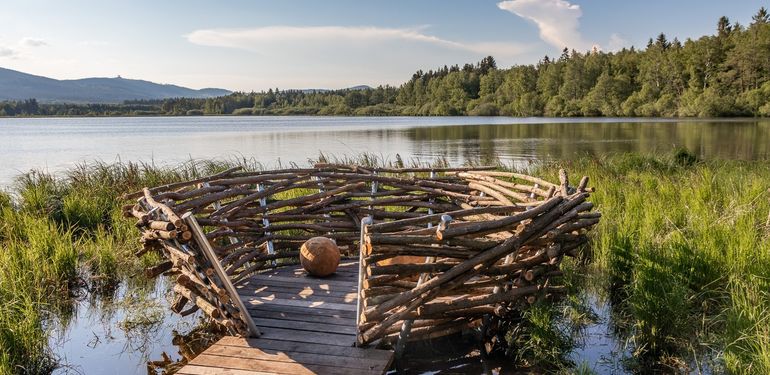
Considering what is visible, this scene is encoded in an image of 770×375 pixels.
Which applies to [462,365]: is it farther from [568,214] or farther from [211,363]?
[211,363]

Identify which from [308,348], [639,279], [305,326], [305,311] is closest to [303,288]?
[305,311]

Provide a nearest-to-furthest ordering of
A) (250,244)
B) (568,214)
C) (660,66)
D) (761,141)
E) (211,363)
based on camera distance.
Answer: (211,363) < (568,214) < (250,244) < (761,141) < (660,66)

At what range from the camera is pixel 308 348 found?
3.77 meters

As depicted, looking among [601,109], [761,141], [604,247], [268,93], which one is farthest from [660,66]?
[268,93]

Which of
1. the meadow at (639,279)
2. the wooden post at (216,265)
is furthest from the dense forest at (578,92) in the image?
the wooden post at (216,265)

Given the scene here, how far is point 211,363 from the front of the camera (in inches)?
141

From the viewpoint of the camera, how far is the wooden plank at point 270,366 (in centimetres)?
344

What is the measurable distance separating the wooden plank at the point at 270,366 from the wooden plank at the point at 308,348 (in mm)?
185

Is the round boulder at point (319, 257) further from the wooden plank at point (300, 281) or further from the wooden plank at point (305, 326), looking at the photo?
the wooden plank at point (305, 326)

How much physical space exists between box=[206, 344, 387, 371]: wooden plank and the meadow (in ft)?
3.76

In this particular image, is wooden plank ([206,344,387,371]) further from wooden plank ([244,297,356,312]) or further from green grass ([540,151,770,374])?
green grass ([540,151,770,374])

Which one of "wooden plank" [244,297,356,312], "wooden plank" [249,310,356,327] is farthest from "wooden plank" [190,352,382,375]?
"wooden plank" [244,297,356,312]

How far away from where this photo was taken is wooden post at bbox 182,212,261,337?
3682 millimetres

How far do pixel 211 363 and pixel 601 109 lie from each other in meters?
76.0
